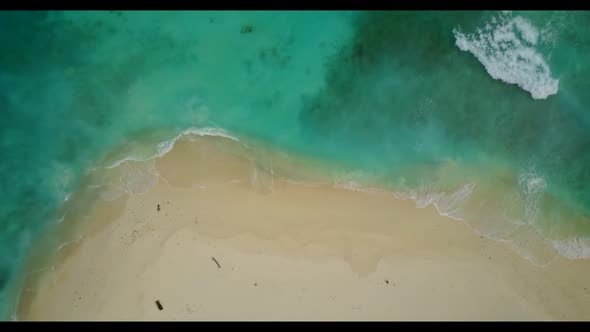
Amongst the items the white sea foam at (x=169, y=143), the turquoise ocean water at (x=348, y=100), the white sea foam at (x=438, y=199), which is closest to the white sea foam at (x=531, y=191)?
the turquoise ocean water at (x=348, y=100)

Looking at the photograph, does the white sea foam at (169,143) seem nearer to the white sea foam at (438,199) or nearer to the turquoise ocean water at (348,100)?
the turquoise ocean water at (348,100)

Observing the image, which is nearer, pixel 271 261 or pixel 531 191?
pixel 271 261

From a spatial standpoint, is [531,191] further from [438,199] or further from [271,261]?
[271,261]

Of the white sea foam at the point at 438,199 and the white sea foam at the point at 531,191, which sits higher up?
the white sea foam at the point at 531,191

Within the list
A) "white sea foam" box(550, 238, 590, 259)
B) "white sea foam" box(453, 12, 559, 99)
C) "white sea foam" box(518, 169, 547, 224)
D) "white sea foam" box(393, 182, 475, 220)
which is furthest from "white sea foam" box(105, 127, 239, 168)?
"white sea foam" box(550, 238, 590, 259)

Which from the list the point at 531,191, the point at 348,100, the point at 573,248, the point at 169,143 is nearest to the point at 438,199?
the point at 531,191

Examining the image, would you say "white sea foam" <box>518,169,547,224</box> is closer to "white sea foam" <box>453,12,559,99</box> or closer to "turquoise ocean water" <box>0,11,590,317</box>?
"turquoise ocean water" <box>0,11,590,317</box>
